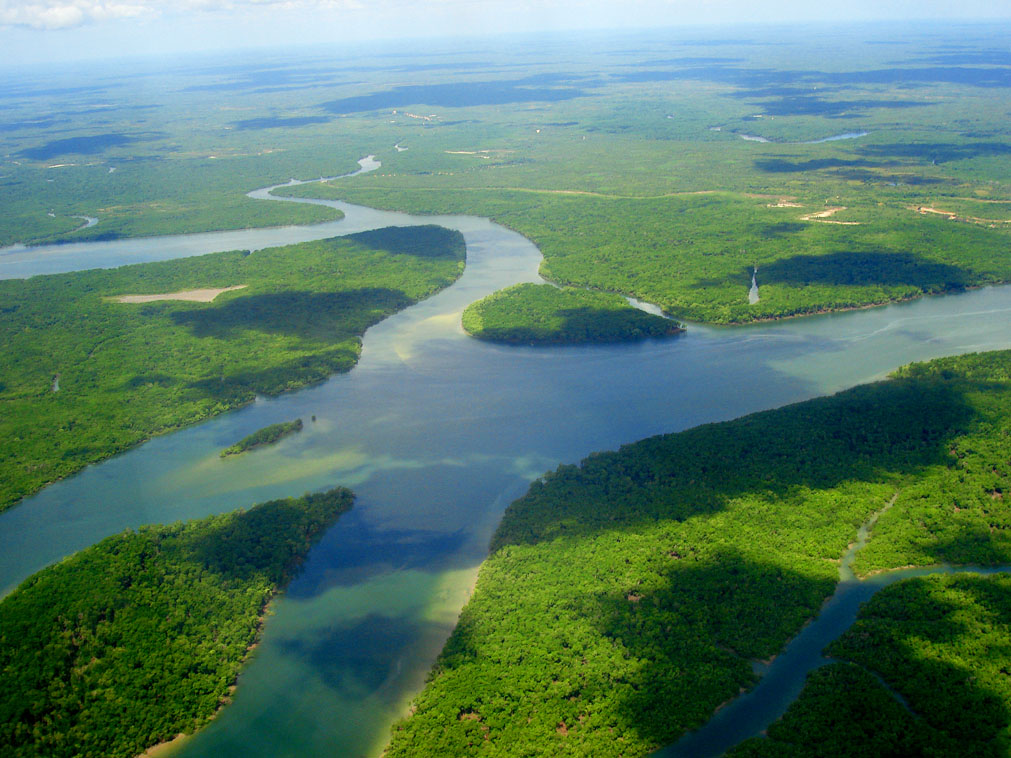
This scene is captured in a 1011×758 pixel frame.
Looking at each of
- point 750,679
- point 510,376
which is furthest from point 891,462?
point 510,376

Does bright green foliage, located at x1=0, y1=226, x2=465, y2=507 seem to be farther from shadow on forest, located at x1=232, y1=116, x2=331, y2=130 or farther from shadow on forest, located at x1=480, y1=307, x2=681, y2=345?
shadow on forest, located at x1=232, y1=116, x2=331, y2=130

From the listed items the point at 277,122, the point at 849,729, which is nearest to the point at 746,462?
the point at 849,729

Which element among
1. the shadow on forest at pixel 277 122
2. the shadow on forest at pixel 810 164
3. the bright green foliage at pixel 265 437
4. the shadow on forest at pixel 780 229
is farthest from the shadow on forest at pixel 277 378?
the shadow on forest at pixel 277 122

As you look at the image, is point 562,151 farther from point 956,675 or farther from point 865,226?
point 956,675

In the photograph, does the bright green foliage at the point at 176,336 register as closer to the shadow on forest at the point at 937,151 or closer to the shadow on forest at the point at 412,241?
the shadow on forest at the point at 412,241

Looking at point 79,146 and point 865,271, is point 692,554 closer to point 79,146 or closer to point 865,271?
point 865,271
